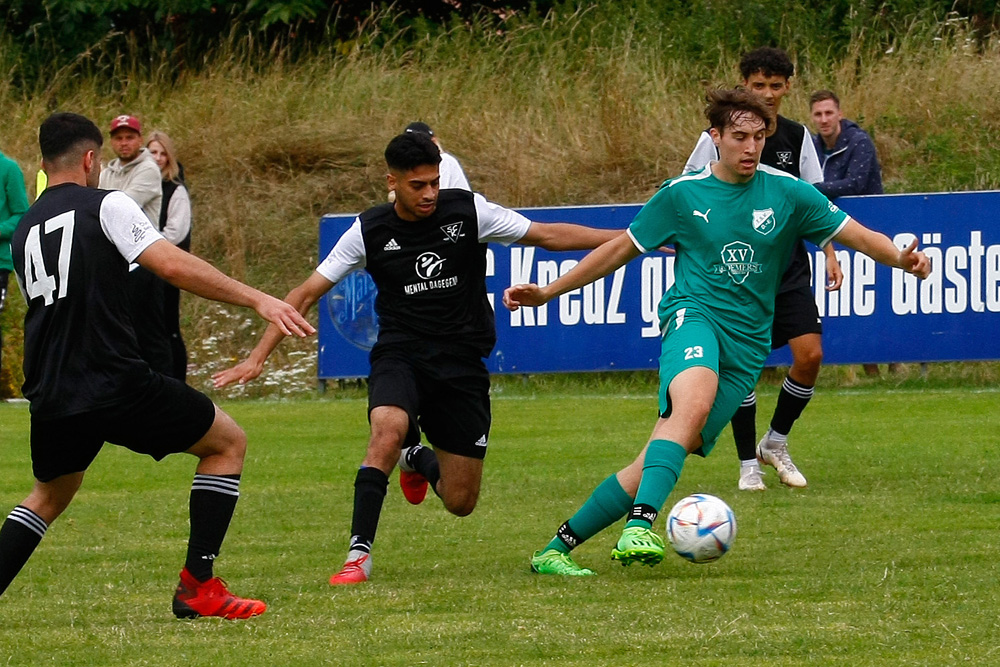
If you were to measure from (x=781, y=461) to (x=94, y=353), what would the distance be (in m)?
4.83

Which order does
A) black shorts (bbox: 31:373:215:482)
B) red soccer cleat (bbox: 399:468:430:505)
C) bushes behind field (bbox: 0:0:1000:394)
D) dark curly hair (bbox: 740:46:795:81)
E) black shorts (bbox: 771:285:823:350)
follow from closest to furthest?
black shorts (bbox: 31:373:215:482) → red soccer cleat (bbox: 399:468:430:505) → dark curly hair (bbox: 740:46:795:81) → black shorts (bbox: 771:285:823:350) → bushes behind field (bbox: 0:0:1000:394)

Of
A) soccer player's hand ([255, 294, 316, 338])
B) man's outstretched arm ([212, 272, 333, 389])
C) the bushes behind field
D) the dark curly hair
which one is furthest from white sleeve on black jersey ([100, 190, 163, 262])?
the bushes behind field

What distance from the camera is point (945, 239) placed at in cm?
1455

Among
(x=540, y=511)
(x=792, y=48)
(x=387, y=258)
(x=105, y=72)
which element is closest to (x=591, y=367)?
(x=540, y=511)

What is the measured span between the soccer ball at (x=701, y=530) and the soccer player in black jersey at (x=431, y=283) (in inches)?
52.3

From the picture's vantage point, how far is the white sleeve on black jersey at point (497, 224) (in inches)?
300

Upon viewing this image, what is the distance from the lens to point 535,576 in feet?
22.6

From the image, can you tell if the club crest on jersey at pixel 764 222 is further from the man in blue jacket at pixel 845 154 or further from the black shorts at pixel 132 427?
the man in blue jacket at pixel 845 154

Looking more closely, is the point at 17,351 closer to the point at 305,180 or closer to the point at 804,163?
the point at 305,180

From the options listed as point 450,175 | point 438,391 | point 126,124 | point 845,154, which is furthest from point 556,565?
point 845,154

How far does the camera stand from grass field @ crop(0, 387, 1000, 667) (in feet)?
17.8

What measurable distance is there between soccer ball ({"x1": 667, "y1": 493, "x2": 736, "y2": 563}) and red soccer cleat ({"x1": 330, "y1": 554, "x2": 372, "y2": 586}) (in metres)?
1.25

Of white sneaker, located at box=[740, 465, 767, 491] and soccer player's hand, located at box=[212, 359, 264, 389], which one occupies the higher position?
soccer player's hand, located at box=[212, 359, 264, 389]

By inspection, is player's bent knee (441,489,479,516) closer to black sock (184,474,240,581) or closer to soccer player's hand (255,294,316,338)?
black sock (184,474,240,581)
